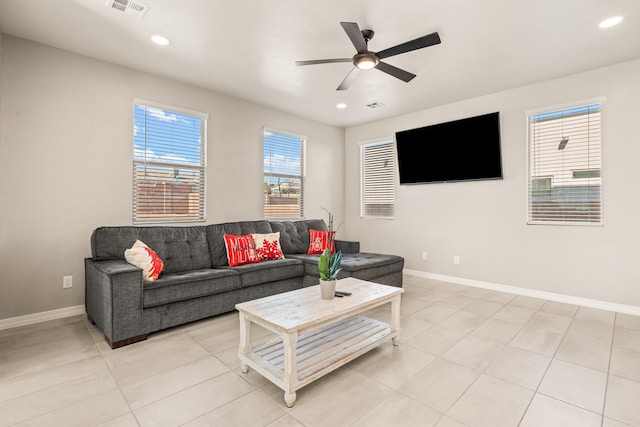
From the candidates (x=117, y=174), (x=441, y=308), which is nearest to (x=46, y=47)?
(x=117, y=174)

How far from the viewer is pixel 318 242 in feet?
15.4

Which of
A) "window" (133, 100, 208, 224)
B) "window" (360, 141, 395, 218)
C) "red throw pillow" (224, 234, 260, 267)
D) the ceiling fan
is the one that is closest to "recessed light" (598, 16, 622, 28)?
the ceiling fan

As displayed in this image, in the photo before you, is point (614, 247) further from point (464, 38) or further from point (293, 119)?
point (293, 119)

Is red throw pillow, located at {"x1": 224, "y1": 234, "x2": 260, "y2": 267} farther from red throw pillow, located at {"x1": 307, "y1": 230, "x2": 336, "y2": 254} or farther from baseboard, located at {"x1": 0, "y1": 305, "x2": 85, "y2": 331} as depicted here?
baseboard, located at {"x1": 0, "y1": 305, "x2": 85, "y2": 331}

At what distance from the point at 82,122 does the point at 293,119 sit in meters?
2.97

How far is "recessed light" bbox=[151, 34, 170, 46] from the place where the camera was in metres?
2.91

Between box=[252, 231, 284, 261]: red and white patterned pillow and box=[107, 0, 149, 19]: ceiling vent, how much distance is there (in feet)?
8.15

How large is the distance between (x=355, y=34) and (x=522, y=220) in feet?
10.8

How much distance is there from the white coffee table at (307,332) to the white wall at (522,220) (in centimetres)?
253

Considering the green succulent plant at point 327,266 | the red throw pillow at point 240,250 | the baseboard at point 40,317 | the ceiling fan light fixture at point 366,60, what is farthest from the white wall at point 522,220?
the baseboard at point 40,317

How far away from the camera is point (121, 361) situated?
91.3 inches

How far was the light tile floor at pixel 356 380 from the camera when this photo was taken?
1708mm

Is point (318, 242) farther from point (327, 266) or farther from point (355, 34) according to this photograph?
point (355, 34)

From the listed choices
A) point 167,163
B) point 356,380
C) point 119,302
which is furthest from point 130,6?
point 356,380
